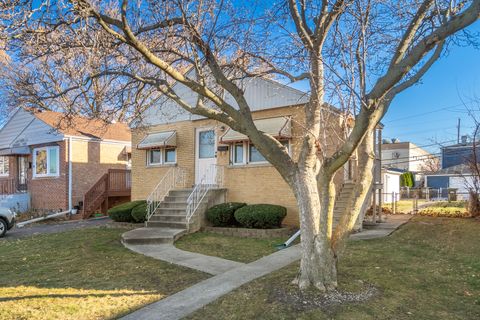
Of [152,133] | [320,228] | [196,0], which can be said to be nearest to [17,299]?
[320,228]

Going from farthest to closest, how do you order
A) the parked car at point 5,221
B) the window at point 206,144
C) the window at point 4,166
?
1. the window at point 4,166
2. the window at point 206,144
3. the parked car at point 5,221

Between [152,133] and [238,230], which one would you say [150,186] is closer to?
[152,133]

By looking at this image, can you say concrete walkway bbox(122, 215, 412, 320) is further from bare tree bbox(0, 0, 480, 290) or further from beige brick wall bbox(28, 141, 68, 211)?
beige brick wall bbox(28, 141, 68, 211)

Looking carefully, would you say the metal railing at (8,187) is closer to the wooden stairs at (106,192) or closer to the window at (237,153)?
the wooden stairs at (106,192)

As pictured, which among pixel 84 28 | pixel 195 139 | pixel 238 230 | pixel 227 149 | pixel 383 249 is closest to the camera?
pixel 84 28

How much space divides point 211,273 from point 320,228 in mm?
2454

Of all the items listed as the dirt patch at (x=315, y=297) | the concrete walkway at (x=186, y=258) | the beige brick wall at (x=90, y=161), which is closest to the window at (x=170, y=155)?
the concrete walkway at (x=186, y=258)

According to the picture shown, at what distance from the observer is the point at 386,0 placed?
6.27 m

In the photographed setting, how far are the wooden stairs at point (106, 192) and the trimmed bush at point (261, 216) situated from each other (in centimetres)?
995

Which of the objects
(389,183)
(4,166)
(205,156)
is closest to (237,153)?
(205,156)

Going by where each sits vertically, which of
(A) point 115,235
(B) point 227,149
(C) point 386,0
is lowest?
(A) point 115,235

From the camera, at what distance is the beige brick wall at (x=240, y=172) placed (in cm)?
1166

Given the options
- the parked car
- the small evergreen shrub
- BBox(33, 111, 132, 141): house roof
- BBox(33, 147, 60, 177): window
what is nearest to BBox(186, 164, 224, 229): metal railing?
the parked car

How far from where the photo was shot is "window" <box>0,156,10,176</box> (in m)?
22.3
